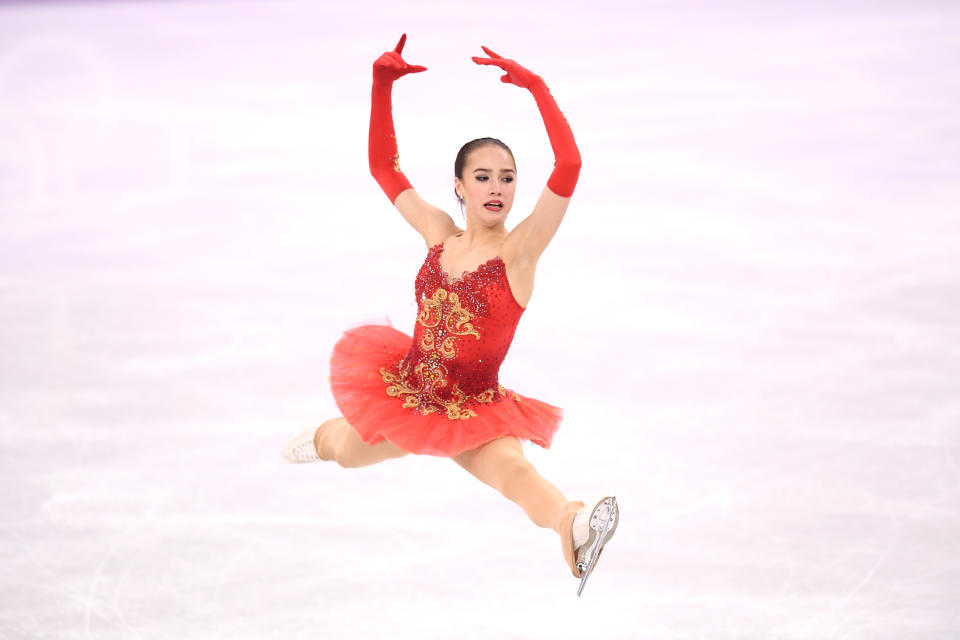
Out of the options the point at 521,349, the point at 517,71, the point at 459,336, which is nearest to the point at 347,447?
the point at 459,336

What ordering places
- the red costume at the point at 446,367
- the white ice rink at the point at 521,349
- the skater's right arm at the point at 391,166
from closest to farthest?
the red costume at the point at 446,367, the skater's right arm at the point at 391,166, the white ice rink at the point at 521,349

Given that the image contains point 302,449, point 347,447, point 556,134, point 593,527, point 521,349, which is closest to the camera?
point 593,527

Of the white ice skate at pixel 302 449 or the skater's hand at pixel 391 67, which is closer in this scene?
the skater's hand at pixel 391 67

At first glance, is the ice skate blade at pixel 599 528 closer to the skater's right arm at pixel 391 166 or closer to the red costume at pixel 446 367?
the red costume at pixel 446 367

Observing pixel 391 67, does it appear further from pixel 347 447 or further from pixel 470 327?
pixel 347 447

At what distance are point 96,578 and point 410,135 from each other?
572cm

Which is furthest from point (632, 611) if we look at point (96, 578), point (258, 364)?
point (258, 364)

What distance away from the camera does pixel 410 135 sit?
9.08m

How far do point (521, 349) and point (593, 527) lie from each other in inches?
107

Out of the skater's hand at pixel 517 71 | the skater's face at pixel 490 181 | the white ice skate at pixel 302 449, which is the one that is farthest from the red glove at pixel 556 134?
the white ice skate at pixel 302 449

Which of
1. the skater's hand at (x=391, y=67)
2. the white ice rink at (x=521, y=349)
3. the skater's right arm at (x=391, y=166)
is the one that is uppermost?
the skater's hand at (x=391, y=67)

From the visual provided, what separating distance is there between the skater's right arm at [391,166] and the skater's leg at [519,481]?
0.70 meters

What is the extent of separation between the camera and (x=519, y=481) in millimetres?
3285

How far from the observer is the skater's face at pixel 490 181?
347 cm
